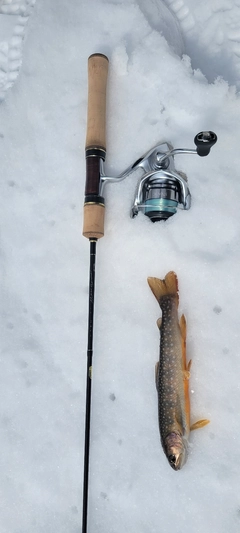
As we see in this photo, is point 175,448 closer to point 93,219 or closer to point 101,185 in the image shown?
point 93,219

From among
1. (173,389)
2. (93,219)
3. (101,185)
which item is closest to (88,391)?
(173,389)

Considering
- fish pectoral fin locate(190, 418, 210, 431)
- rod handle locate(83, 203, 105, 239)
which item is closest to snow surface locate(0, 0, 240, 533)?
fish pectoral fin locate(190, 418, 210, 431)

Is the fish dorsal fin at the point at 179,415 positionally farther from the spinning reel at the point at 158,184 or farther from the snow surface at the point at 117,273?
the spinning reel at the point at 158,184

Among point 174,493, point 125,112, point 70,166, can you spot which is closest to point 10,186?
point 70,166

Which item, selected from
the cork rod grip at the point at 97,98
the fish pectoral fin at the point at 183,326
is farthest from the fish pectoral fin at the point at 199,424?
the cork rod grip at the point at 97,98

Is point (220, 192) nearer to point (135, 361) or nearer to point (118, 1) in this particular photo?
point (135, 361)

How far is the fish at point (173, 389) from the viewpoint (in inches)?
54.3

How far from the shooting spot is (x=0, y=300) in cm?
167

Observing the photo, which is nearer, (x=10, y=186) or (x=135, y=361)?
(x=135, y=361)

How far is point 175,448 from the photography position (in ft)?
4.51

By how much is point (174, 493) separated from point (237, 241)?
0.83 meters

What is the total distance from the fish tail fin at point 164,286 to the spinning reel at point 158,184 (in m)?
0.20

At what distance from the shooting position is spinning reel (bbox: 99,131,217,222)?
1449mm

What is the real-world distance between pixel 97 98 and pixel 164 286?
0.65m
